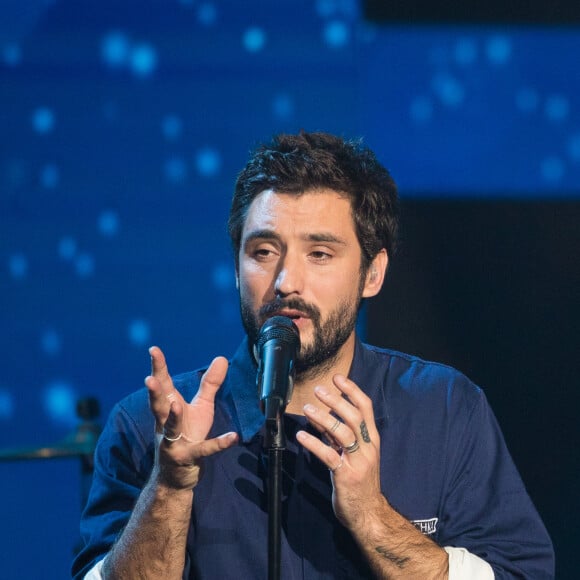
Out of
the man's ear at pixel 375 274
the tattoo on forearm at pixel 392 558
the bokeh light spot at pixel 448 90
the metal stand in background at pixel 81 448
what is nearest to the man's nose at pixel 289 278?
the man's ear at pixel 375 274

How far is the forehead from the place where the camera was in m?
1.98

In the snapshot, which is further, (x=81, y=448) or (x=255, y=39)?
(x=255, y=39)

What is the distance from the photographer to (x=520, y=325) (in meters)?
2.70

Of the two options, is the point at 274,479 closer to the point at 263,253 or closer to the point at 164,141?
the point at 263,253

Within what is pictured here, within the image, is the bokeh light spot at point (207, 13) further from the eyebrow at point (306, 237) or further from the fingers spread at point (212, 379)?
the fingers spread at point (212, 379)

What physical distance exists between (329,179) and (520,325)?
928 mm

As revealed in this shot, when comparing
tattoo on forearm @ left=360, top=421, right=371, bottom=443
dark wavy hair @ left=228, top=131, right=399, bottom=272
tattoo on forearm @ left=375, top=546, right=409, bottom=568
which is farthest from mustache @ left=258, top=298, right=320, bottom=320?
tattoo on forearm @ left=375, top=546, right=409, bottom=568

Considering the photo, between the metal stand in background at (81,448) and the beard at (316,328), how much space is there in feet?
2.45

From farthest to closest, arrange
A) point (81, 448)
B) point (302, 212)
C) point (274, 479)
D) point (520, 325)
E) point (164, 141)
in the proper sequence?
point (164, 141), point (520, 325), point (81, 448), point (302, 212), point (274, 479)

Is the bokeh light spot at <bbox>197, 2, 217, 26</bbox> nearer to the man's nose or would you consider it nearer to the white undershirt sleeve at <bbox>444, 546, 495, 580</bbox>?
the man's nose

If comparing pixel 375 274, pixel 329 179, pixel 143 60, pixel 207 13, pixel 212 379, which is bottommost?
pixel 212 379

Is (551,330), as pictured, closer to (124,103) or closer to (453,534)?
(453,534)

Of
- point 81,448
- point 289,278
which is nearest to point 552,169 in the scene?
point 289,278

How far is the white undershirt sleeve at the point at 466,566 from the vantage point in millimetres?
1760
